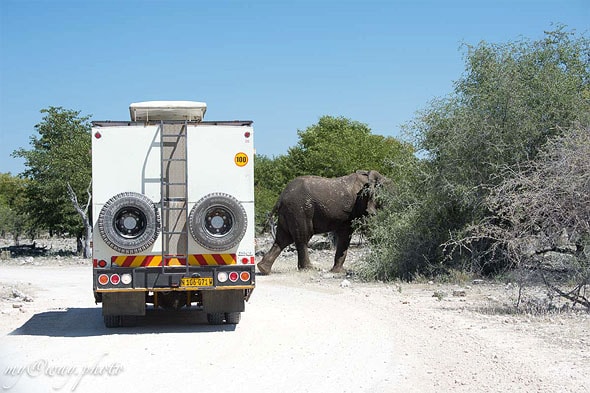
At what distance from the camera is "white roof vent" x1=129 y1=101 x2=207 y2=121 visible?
13836mm

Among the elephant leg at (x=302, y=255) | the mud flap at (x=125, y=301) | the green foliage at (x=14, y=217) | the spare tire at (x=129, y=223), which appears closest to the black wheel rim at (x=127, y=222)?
the spare tire at (x=129, y=223)

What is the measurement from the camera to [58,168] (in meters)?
36.2

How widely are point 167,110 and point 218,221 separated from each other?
2912 millimetres

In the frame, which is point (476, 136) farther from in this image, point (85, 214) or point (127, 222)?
point (85, 214)

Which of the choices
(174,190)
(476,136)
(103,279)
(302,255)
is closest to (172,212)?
(174,190)

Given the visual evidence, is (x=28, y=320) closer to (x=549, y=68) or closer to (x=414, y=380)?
(x=414, y=380)

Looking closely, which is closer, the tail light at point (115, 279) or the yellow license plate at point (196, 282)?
the tail light at point (115, 279)

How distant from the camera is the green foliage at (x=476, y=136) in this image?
59.7ft

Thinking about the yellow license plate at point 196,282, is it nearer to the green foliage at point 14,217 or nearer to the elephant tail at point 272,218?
the elephant tail at point 272,218

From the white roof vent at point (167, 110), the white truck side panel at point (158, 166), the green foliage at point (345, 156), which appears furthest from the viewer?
the green foliage at point (345, 156)

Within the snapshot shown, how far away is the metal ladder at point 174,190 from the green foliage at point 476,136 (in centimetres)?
749

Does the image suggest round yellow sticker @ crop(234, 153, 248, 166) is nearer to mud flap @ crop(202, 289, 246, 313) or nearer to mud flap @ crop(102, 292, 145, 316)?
mud flap @ crop(202, 289, 246, 313)

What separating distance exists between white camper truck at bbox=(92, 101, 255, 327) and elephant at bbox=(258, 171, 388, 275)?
11.2 m

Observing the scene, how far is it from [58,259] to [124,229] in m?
25.1
